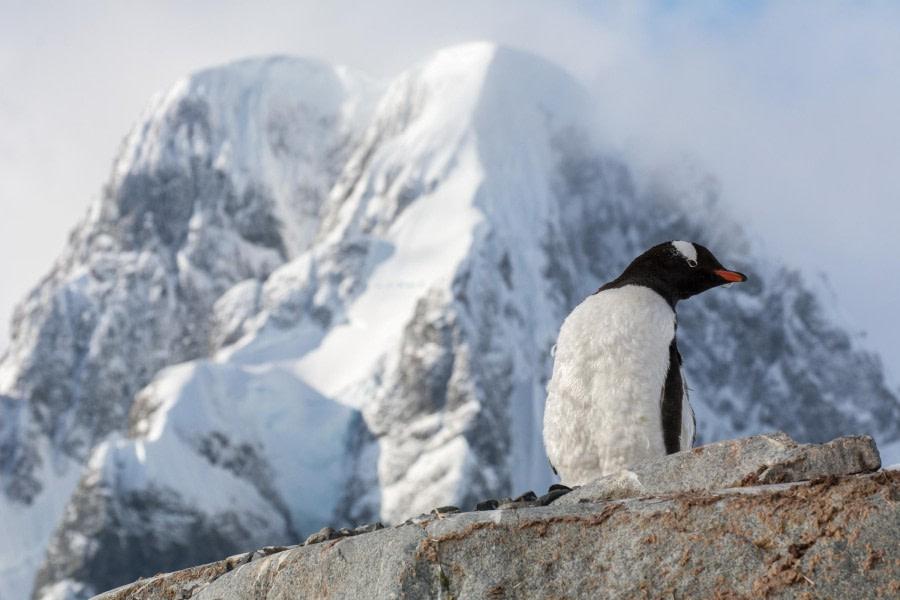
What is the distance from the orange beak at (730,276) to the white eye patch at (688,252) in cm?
18

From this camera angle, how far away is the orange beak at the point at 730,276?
30.8 ft

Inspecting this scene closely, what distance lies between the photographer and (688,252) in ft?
31.7

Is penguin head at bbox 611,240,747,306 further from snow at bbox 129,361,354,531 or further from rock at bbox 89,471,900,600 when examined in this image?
snow at bbox 129,361,354,531

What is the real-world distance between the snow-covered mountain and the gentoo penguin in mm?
109432

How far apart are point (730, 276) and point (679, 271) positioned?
1.31 feet

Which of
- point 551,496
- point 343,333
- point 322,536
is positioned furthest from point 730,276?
point 343,333

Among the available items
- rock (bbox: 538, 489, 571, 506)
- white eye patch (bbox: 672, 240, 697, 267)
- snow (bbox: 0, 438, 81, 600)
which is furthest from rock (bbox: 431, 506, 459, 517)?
snow (bbox: 0, 438, 81, 600)

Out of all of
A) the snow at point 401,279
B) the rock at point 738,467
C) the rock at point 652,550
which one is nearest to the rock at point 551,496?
the rock at point 738,467

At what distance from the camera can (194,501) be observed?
125 meters

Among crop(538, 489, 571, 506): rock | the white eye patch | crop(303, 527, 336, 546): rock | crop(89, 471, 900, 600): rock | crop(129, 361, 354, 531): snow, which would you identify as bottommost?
crop(89, 471, 900, 600): rock

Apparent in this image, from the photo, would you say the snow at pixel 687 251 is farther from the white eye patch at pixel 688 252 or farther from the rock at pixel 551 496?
the rock at pixel 551 496

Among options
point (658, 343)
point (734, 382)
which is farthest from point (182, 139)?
point (658, 343)

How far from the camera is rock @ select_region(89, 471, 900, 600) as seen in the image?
16.4 feet

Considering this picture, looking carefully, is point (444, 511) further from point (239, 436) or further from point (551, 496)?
point (239, 436)
